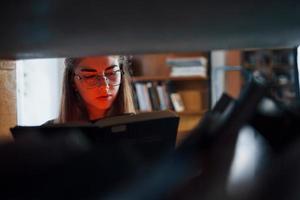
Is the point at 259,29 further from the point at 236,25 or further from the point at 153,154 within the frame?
the point at 153,154

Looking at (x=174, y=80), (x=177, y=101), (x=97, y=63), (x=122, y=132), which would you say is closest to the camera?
(x=122, y=132)

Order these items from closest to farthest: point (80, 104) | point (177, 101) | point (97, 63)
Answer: point (97, 63), point (80, 104), point (177, 101)

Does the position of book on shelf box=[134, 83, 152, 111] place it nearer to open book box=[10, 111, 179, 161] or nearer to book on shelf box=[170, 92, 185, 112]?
book on shelf box=[170, 92, 185, 112]

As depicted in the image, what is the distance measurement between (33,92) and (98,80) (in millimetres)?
614

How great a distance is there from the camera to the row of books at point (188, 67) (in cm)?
315

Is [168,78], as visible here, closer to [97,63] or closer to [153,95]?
[153,95]

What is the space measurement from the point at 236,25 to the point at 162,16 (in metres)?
0.07

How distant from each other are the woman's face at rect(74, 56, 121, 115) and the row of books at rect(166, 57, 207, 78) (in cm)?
261

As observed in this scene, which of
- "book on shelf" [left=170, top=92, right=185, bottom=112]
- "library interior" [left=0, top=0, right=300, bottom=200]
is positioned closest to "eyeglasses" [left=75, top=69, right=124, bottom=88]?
"library interior" [left=0, top=0, right=300, bottom=200]

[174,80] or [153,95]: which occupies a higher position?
[174,80]

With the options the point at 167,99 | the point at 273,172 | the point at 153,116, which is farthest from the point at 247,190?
the point at 167,99

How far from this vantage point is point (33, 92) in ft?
3.53

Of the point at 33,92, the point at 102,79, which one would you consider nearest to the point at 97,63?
the point at 102,79

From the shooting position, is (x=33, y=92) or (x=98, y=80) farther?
(x=33, y=92)
